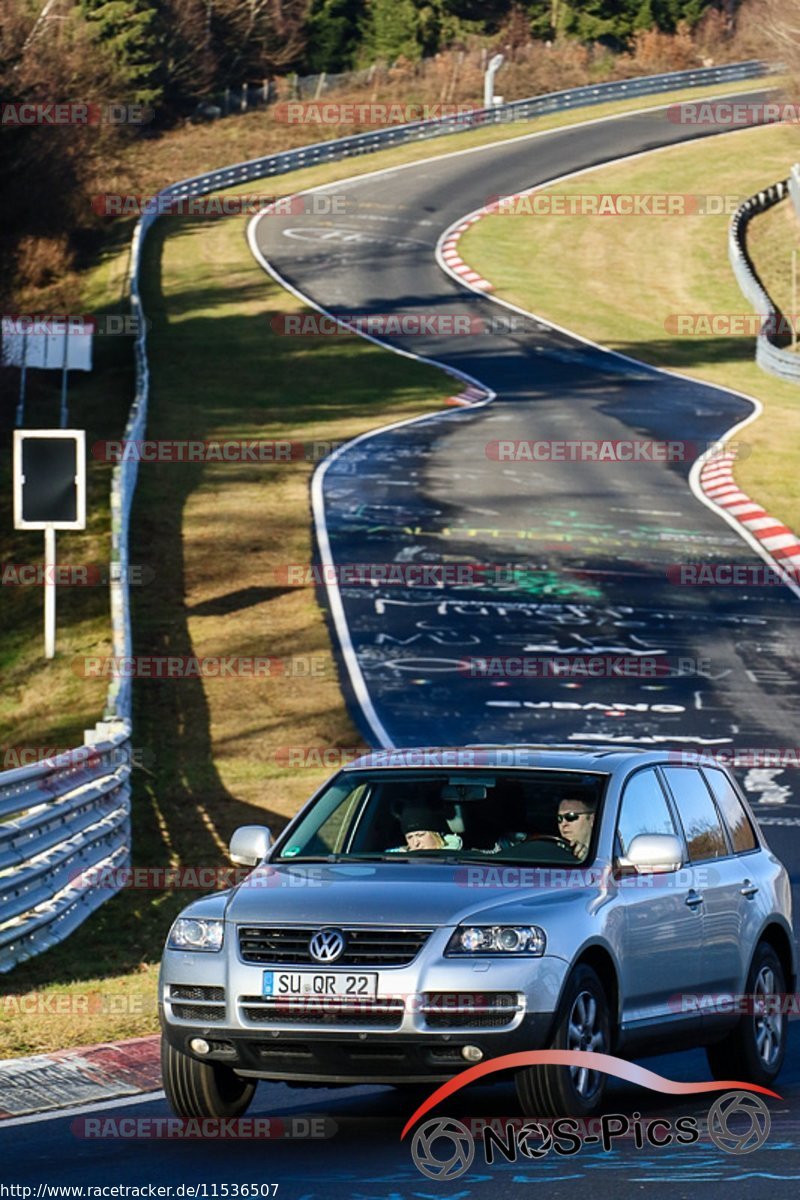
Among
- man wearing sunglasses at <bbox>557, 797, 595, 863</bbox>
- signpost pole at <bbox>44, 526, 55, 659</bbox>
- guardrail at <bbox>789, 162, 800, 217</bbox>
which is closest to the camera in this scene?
man wearing sunglasses at <bbox>557, 797, 595, 863</bbox>

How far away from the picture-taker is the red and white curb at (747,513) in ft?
113

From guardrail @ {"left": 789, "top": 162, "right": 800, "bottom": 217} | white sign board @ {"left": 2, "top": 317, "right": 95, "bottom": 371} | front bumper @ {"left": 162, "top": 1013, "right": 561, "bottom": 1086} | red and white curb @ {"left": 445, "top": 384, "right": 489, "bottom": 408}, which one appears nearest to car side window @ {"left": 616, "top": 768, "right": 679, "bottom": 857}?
front bumper @ {"left": 162, "top": 1013, "right": 561, "bottom": 1086}

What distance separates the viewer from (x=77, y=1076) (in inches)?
399

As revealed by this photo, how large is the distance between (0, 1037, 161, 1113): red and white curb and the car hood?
140cm

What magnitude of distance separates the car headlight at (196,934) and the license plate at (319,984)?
0.36 meters

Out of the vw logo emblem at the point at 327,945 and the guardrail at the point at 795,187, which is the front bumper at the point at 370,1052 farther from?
the guardrail at the point at 795,187

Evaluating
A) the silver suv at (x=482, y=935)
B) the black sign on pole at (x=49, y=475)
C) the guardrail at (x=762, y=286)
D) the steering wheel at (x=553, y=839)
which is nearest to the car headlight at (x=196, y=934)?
the silver suv at (x=482, y=935)

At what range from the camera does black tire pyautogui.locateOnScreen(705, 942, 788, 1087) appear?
1004cm

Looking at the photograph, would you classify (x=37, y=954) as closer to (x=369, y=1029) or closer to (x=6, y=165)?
(x=369, y=1029)

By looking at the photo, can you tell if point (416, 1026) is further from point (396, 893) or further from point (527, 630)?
point (527, 630)

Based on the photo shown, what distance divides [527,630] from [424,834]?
2004 cm

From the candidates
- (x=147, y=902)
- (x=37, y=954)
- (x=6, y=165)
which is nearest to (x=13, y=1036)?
(x=37, y=954)

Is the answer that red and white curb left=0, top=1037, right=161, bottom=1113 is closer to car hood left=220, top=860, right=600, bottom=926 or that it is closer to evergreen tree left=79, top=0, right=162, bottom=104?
car hood left=220, top=860, right=600, bottom=926

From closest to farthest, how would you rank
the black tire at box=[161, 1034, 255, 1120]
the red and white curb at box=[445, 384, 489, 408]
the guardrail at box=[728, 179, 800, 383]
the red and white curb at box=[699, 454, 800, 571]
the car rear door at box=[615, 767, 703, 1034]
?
the black tire at box=[161, 1034, 255, 1120], the car rear door at box=[615, 767, 703, 1034], the red and white curb at box=[699, 454, 800, 571], the red and white curb at box=[445, 384, 489, 408], the guardrail at box=[728, 179, 800, 383]
